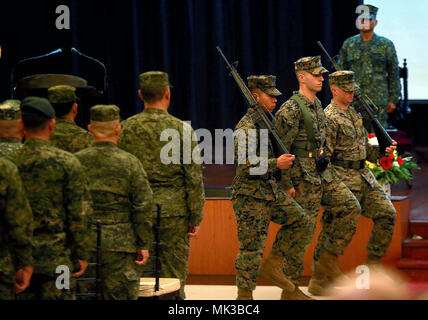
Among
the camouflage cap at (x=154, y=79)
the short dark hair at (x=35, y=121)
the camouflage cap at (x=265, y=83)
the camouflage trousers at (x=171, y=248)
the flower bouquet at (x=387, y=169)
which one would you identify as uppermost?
the camouflage cap at (x=265, y=83)

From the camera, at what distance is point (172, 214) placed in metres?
4.90

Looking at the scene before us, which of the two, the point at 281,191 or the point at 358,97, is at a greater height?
the point at 358,97

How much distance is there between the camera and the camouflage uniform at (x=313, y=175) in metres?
5.91

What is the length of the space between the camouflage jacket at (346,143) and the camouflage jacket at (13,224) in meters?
3.07

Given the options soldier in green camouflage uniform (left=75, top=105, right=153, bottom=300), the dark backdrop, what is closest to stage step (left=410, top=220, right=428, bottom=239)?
the dark backdrop

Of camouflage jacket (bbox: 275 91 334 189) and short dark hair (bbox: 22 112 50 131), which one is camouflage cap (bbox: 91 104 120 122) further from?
camouflage jacket (bbox: 275 91 334 189)

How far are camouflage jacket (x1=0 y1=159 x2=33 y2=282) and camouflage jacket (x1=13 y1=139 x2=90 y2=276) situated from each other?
17 cm

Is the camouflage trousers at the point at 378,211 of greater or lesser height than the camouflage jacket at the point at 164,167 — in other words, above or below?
below

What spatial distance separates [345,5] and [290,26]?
654mm

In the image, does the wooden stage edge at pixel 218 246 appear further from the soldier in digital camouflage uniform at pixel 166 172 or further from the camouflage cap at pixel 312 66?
the soldier in digital camouflage uniform at pixel 166 172

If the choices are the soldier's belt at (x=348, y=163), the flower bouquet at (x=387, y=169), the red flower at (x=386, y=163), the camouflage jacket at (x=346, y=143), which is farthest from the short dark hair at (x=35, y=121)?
the red flower at (x=386, y=163)
